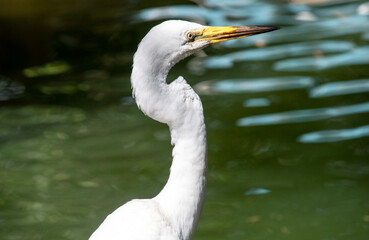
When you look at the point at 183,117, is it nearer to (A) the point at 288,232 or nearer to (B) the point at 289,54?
(A) the point at 288,232

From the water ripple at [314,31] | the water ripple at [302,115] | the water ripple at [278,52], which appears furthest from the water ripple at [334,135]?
the water ripple at [314,31]

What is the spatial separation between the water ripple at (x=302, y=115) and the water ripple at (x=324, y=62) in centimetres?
76

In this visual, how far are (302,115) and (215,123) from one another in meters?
0.61

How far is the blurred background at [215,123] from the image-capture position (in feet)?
11.5

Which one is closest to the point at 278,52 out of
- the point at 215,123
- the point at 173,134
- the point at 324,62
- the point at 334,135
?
the point at 324,62

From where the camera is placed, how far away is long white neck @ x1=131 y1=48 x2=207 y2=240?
78.7 inches

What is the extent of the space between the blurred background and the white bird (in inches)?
48.6

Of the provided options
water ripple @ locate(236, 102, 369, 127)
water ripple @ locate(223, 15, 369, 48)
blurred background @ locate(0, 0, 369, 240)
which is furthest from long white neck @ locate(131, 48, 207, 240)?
water ripple @ locate(223, 15, 369, 48)

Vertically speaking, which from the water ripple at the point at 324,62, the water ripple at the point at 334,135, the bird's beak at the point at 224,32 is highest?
the bird's beak at the point at 224,32

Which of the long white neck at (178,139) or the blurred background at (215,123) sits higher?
the long white neck at (178,139)

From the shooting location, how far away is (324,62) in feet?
17.8

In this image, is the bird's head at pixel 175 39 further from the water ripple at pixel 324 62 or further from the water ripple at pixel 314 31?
the water ripple at pixel 314 31

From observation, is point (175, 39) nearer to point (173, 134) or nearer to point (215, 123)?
point (173, 134)

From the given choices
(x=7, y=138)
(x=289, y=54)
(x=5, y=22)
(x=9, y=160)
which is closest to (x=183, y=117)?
(x=9, y=160)
